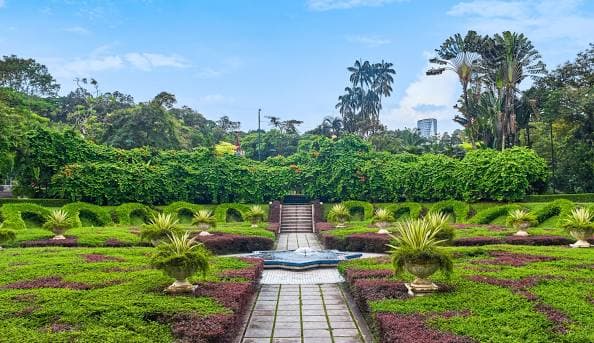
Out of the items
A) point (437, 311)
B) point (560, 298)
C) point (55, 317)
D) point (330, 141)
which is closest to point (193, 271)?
point (55, 317)

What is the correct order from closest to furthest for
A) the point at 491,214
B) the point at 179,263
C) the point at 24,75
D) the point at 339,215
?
the point at 179,263
the point at 491,214
the point at 339,215
the point at 24,75

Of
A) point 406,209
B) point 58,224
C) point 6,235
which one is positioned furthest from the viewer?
point 406,209

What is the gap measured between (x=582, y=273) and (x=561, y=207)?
428 inches

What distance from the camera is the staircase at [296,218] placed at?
24.7m

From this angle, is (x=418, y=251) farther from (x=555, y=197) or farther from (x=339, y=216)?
(x=555, y=197)

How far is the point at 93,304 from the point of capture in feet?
20.7

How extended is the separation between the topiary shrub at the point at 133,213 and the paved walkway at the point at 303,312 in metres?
12.7

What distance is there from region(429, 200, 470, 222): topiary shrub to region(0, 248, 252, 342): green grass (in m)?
16.0

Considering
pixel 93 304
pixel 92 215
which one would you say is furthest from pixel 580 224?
pixel 92 215

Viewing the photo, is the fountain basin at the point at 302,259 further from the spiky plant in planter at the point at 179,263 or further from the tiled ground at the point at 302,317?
the spiky plant in planter at the point at 179,263

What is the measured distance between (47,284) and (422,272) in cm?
603

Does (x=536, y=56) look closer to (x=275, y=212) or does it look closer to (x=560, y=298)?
(x=275, y=212)

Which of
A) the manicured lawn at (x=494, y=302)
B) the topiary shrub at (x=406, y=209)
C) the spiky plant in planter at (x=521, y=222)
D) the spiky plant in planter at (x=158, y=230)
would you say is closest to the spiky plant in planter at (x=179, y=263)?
the manicured lawn at (x=494, y=302)

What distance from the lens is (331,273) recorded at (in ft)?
38.9
